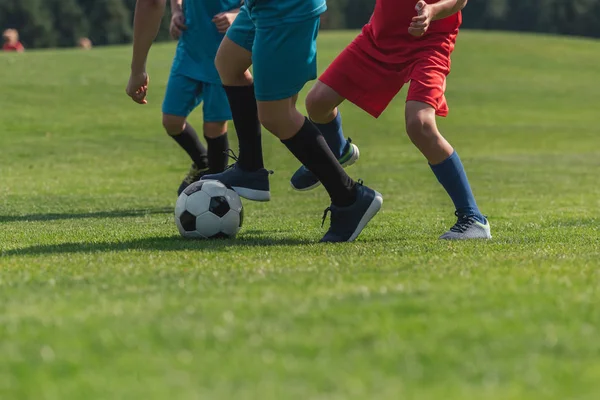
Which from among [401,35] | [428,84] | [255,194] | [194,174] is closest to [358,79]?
[401,35]

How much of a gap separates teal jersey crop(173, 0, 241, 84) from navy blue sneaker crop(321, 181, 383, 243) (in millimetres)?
3092

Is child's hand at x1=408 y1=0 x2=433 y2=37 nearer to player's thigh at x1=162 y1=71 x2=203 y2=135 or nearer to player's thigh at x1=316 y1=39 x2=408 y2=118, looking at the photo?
player's thigh at x1=316 y1=39 x2=408 y2=118

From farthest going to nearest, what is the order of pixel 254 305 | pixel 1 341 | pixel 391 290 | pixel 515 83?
1. pixel 515 83
2. pixel 391 290
3. pixel 254 305
4. pixel 1 341

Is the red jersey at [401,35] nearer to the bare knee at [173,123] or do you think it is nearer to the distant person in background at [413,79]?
the distant person in background at [413,79]

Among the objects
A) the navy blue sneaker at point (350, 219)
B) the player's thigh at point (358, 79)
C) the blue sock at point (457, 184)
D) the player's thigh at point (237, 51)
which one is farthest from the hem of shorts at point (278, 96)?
the blue sock at point (457, 184)

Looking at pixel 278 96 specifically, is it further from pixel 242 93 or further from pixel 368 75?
pixel 368 75

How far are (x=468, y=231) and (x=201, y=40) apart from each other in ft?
11.5

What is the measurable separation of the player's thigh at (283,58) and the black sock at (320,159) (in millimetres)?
287

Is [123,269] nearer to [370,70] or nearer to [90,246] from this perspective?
[90,246]

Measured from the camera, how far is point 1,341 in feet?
9.11

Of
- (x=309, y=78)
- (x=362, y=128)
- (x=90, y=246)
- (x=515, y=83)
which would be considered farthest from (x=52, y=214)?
(x=515, y=83)

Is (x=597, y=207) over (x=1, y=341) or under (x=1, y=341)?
under

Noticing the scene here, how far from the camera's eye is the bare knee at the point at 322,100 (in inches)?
242

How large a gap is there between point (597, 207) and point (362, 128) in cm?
1315
